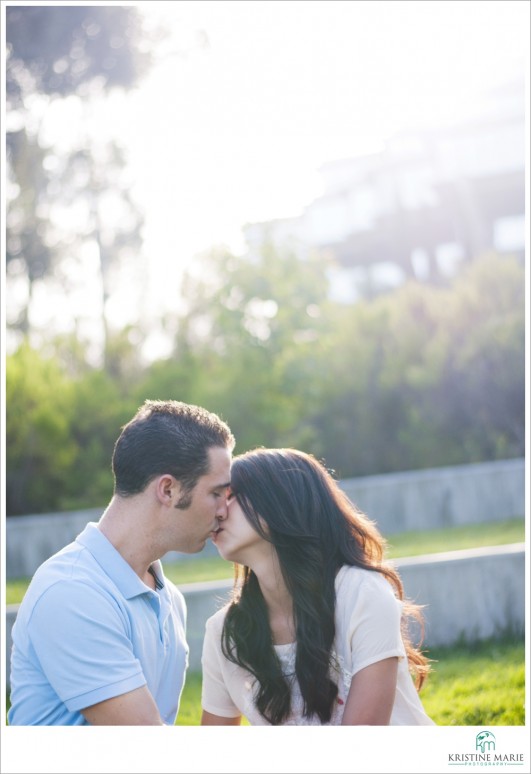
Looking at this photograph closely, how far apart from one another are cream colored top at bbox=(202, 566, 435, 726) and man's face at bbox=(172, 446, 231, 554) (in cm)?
31

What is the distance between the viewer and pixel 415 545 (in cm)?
707

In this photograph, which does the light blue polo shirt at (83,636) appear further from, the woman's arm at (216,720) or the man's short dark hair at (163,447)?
the woman's arm at (216,720)

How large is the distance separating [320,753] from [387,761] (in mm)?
222

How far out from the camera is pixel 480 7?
14.3 ft

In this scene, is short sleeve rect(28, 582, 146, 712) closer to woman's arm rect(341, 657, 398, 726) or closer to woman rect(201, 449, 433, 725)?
woman rect(201, 449, 433, 725)

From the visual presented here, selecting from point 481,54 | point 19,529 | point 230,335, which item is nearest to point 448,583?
point 481,54

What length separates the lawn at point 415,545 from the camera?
6.59m

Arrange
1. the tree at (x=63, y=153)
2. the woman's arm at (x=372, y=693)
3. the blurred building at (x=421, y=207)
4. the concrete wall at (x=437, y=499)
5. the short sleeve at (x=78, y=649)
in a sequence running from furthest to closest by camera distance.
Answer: the blurred building at (x=421, y=207) < the concrete wall at (x=437, y=499) < the tree at (x=63, y=153) < the woman's arm at (x=372, y=693) < the short sleeve at (x=78, y=649)

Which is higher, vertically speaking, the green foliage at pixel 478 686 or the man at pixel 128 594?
the man at pixel 128 594

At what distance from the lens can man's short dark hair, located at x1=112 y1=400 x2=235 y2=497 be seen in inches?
97.6

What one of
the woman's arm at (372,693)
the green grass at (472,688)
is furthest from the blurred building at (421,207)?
the woman's arm at (372,693)

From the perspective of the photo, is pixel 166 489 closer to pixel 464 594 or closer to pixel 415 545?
pixel 464 594

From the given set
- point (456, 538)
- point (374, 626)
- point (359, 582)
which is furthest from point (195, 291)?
point (374, 626)

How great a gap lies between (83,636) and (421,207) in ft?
52.5
